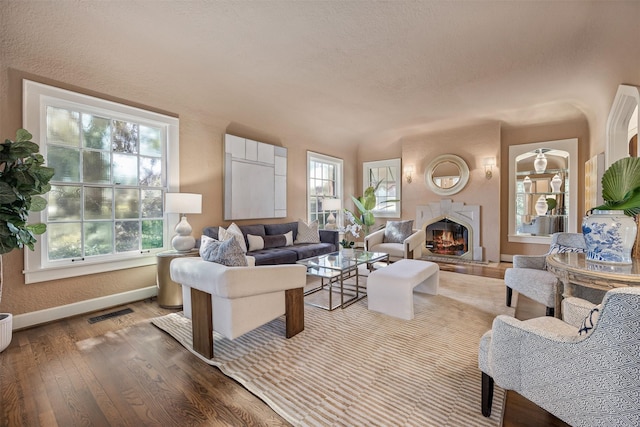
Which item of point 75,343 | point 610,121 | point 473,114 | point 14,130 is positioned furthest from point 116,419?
point 473,114

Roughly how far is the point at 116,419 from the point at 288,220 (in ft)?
14.0

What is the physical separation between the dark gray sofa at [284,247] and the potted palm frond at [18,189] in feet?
6.37

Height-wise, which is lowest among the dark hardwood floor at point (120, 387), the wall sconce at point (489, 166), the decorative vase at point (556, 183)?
the dark hardwood floor at point (120, 387)

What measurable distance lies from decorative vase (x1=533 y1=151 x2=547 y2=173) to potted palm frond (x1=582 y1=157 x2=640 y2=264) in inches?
170

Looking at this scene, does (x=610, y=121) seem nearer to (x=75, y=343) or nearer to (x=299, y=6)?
(x=299, y=6)

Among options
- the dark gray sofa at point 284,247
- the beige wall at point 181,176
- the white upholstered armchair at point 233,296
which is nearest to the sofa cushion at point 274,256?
the dark gray sofa at point 284,247

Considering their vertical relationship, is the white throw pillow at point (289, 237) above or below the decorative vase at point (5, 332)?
above

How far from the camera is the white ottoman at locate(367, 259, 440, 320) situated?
278cm

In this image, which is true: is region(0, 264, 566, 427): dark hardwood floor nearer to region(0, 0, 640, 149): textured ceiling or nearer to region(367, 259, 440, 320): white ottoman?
region(367, 259, 440, 320): white ottoman

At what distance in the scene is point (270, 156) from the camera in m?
5.16

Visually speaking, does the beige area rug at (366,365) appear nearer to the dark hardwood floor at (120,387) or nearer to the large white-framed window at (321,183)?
the dark hardwood floor at (120,387)

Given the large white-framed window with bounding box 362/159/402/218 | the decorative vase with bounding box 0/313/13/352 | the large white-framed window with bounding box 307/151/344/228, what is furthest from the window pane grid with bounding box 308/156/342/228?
the decorative vase with bounding box 0/313/13/352

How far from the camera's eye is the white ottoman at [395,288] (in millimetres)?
2781

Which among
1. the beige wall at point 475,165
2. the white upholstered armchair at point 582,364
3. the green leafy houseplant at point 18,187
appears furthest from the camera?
the beige wall at point 475,165
